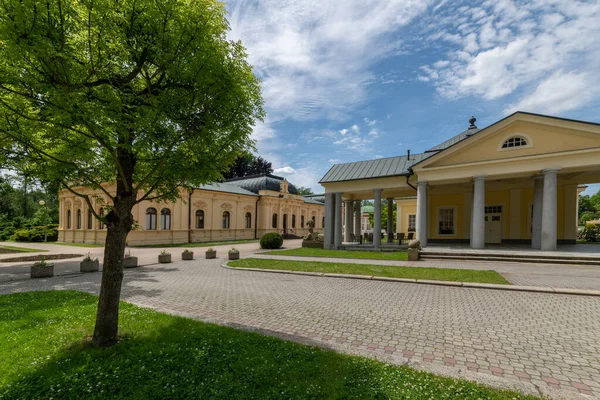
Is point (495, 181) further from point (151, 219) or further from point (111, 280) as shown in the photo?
point (151, 219)

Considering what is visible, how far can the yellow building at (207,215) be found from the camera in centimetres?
2644

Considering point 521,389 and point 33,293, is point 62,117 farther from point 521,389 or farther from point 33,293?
point 33,293

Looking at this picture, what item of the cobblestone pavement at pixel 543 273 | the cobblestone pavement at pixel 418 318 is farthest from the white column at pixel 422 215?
the cobblestone pavement at pixel 418 318

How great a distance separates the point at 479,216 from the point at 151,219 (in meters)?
26.0

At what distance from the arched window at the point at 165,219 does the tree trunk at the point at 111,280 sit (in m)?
24.6

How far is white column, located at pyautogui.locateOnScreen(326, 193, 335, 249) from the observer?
2050cm

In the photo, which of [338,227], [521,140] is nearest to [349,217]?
[338,227]

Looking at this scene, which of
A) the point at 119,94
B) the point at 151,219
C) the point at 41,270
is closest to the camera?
the point at 119,94

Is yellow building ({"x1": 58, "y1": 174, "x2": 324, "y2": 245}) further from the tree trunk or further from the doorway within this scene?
the doorway

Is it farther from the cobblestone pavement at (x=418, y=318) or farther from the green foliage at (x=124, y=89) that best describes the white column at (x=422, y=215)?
the green foliage at (x=124, y=89)

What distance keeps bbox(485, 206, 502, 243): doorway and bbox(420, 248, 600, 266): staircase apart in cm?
710

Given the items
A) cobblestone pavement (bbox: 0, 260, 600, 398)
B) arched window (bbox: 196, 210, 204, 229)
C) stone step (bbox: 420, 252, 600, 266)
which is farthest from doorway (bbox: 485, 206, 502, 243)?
arched window (bbox: 196, 210, 204, 229)

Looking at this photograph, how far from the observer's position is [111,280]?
4.42 meters

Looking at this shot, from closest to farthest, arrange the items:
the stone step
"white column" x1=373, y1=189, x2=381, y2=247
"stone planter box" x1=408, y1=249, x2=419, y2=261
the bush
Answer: the stone step
"stone planter box" x1=408, y1=249, x2=419, y2=261
"white column" x1=373, y1=189, x2=381, y2=247
the bush
